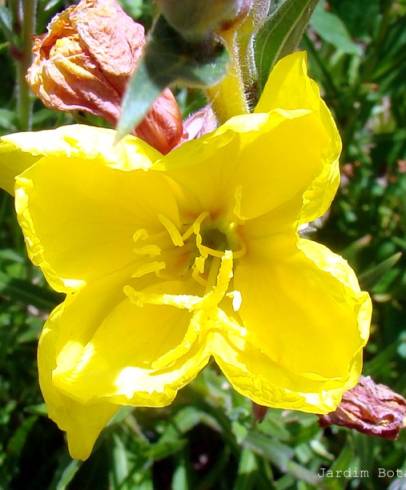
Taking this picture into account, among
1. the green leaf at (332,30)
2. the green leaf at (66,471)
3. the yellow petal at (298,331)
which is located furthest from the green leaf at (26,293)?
the green leaf at (332,30)

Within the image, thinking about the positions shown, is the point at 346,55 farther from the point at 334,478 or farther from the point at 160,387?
the point at 160,387

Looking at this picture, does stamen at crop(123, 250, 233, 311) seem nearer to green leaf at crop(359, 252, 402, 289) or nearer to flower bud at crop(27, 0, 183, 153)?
flower bud at crop(27, 0, 183, 153)

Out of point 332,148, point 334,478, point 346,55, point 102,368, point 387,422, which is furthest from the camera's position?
point 346,55

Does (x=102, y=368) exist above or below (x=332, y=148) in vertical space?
below

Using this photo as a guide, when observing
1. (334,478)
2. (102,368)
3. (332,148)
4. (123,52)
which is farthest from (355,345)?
(334,478)

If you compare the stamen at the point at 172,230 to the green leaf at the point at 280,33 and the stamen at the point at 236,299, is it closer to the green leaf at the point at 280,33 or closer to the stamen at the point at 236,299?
the stamen at the point at 236,299

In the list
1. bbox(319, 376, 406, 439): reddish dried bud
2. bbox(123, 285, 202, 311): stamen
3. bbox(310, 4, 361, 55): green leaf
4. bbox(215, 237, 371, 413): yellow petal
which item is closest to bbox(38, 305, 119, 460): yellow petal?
bbox(123, 285, 202, 311): stamen

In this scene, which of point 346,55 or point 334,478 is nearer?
point 334,478
